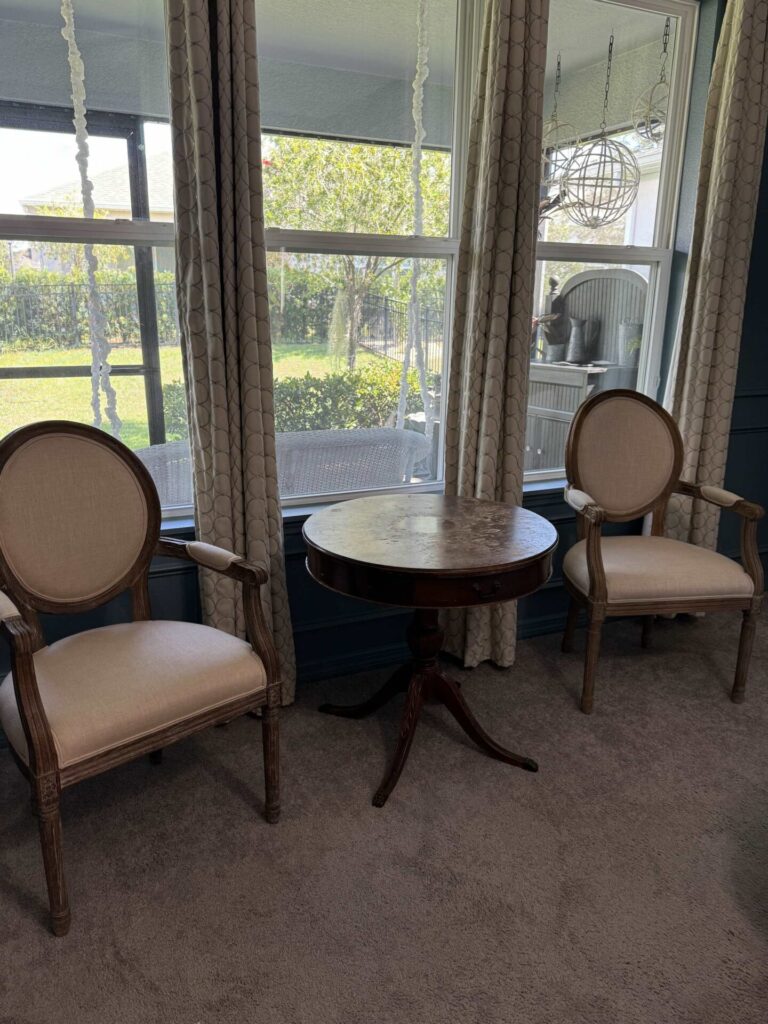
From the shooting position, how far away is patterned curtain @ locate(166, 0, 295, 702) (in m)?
1.92

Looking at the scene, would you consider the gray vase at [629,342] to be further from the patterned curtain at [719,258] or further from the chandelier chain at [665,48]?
the chandelier chain at [665,48]

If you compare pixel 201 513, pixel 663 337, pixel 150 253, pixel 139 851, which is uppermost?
pixel 150 253

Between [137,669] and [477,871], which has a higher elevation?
[137,669]

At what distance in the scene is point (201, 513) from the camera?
2188 mm

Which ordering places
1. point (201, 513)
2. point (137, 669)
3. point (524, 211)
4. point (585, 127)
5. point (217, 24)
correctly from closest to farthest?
point (137, 669)
point (217, 24)
point (201, 513)
point (524, 211)
point (585, 127)

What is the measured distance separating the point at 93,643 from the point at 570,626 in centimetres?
178

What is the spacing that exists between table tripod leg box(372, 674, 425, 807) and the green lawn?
1.15m

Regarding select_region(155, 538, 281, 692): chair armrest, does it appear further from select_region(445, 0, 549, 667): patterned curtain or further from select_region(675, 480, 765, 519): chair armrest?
select_region(675, 480, 765, 519): chair armrest

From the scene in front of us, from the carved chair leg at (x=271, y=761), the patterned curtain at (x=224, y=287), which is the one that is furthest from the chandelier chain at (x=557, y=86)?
the carved chair leg at (x=271, y=761)

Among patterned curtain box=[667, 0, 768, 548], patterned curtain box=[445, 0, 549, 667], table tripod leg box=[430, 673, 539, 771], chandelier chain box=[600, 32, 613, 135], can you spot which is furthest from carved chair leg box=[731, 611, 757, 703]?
chandelier chain box=[600, 32, 613, 135]

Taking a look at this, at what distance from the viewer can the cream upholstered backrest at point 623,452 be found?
106 inches

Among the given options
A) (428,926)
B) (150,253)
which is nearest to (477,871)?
(428,926)

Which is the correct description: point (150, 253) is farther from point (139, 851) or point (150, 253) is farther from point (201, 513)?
point (139, 851)

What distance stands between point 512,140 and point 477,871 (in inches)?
83.3
